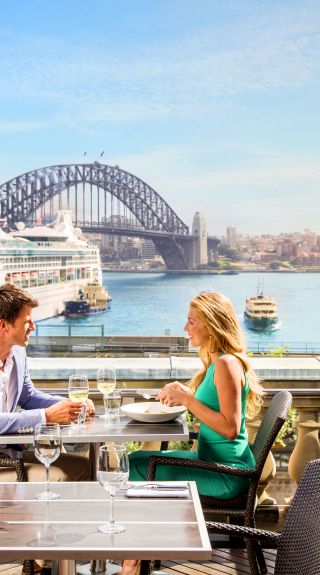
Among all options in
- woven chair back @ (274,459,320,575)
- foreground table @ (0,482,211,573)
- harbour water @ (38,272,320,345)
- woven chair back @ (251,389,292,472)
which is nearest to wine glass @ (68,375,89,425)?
woven chair back @ (251,389,292,472)

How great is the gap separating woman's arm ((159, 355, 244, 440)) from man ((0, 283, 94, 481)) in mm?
422

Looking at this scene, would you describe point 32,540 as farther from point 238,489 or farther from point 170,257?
Answer: point 170,257

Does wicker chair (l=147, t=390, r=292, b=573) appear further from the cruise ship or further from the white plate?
the cruise ship

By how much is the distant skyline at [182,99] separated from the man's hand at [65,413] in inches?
241

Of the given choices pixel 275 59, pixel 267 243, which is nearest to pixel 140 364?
pixel 267 243

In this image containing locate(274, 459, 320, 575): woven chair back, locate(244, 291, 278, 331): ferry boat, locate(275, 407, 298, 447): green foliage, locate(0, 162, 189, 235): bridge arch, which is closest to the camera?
locate(274, 459, 320, 575): woven chair back

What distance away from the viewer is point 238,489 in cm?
262

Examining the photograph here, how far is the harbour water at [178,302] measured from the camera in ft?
26.0

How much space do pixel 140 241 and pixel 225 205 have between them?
3.42m

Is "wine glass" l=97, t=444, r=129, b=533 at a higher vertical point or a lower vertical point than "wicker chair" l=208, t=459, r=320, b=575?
higher

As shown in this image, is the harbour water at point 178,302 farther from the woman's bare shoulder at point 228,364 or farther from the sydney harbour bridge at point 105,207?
the woman's bare shoulder at point 228,364

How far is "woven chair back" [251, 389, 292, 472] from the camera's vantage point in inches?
99.6

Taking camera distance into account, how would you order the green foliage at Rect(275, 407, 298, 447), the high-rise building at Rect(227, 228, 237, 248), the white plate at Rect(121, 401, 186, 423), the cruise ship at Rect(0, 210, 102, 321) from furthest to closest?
the high-rise building at Rect(227, 228, 237, 248), the cruise ship at Rect(0, 210, 102, 321), the green foliage at Rect(275, 407, 298, 447), the white plate at Rect(121, 401, 186, 423)

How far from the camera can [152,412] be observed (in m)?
2.78
